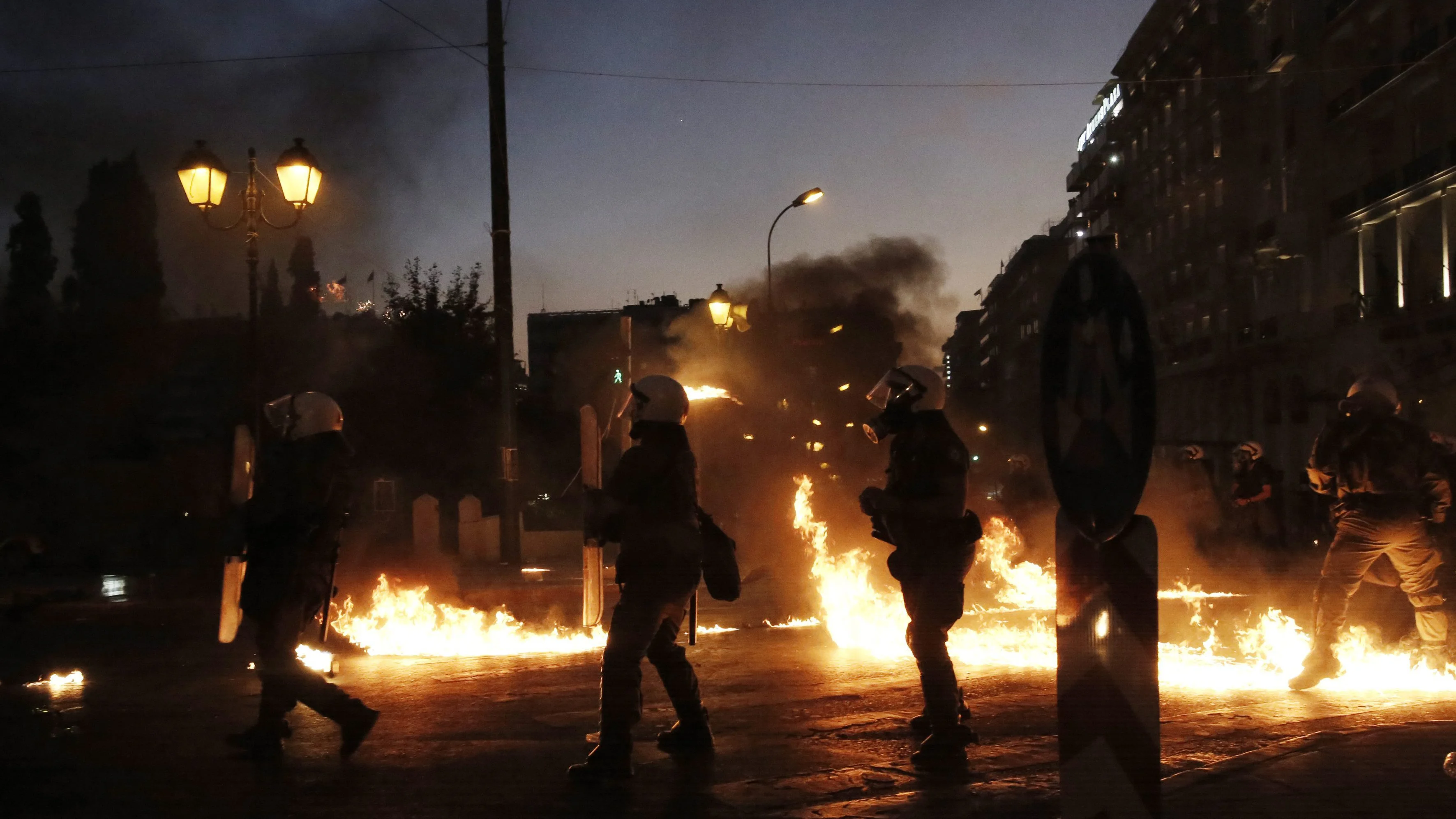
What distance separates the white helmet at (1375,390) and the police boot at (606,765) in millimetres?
4400

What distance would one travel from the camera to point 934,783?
16.4 ft

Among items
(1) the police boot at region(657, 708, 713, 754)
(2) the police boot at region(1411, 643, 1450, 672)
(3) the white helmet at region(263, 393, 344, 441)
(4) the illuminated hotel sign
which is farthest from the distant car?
(4) the illuminated hotel sign

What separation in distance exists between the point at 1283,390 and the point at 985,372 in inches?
3267

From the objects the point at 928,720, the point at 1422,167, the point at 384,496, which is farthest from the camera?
the point at 1422,167

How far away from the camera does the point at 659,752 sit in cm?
568

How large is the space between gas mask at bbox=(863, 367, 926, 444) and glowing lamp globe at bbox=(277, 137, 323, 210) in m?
8.19

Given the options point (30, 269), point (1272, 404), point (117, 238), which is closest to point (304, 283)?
point (117, 238)

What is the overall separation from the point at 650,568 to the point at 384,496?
12.0 meters

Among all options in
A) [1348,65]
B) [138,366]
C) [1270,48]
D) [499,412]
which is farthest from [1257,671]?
[1270,48]

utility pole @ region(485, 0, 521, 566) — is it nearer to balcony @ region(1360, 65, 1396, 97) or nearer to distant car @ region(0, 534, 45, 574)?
distant car @ region(0, 534, 45, 574)

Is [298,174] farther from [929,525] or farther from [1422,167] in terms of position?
[1422,167]

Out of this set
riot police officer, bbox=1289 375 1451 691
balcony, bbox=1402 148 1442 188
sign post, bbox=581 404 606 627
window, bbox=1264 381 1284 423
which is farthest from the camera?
window, bbox=1264 381 1284 423

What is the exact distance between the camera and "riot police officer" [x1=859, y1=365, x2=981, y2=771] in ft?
18.0

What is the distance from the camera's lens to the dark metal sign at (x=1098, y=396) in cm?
292
